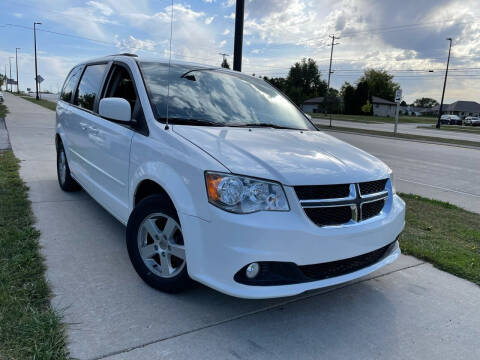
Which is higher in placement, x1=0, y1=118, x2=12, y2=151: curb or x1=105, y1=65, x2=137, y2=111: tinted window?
x1=105, y1=65, x2=137, y2=111: tinted window

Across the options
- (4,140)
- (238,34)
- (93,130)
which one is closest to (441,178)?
(238,34)

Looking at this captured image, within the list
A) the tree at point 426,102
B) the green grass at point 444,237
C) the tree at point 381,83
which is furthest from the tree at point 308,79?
the green grass at point 444,237

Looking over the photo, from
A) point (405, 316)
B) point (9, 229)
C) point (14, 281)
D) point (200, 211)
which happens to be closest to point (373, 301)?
point (405, 316)

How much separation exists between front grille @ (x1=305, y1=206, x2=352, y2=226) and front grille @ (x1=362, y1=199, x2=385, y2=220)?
176mm

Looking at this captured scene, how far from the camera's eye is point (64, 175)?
5.66 m

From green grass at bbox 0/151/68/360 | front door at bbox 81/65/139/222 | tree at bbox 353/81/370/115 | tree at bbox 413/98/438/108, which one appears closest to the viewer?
green grass at bbox 0/151/68/360

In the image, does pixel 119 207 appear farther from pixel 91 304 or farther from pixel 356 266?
pixel 356 266

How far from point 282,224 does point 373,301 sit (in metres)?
1.32

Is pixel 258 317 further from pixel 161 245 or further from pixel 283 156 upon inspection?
pixel 283 156

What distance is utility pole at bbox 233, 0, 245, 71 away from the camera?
7.07m

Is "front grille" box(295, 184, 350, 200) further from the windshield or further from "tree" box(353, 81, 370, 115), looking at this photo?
"tree" box(353, 81, 370, 115)

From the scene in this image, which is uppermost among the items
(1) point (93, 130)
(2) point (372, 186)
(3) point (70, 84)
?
(3) point (70, 84)

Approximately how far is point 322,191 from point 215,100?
5.07ft

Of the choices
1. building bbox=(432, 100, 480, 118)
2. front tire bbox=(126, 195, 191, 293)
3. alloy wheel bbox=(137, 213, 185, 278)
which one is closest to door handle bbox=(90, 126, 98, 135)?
front tire bbox=(126, 195, 191, 293)
